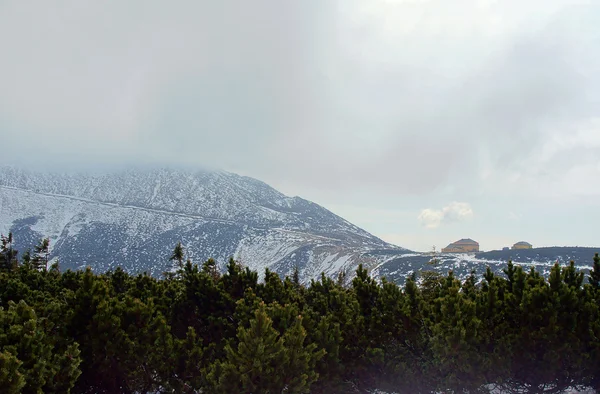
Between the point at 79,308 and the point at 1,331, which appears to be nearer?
the point at 1,331

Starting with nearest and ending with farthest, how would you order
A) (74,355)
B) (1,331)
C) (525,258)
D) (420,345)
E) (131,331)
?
(1,331) < (74,355) < (131,331) < (420,345) < (525,258)

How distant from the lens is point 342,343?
1745 centimetres

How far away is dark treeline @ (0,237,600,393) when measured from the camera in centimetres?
1342

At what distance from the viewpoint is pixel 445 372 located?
15359mm

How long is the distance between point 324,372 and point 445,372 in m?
4.08

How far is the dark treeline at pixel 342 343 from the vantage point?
13.4 metres

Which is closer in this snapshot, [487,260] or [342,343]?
[342,343]

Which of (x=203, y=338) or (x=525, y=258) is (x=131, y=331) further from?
(x=525, y=258)

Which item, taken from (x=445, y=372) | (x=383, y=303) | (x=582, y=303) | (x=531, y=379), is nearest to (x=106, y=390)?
(x=383, y=303)

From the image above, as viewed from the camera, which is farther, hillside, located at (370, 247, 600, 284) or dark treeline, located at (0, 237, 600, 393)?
hillside, located at (370, 247, 600, 284)

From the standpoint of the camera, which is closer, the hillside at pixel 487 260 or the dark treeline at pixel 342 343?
the dark treeline at pixel 342 343

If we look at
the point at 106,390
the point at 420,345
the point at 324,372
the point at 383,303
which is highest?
the point at 383,303

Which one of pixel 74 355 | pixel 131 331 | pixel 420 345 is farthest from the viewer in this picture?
pixel 420 345

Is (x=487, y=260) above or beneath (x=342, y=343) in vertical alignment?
above
